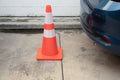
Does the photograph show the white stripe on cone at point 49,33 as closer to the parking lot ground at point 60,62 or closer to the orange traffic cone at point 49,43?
the orange traffic cone at point 49,43

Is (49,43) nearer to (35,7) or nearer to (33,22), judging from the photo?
(33,22)

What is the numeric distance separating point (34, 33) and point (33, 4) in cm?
61

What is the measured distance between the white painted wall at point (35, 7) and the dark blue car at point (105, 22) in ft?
5.65

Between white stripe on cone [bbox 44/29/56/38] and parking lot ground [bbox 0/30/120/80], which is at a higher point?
white stripe on cone [bbox 44/29/56/38]

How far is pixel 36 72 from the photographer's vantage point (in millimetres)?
3656

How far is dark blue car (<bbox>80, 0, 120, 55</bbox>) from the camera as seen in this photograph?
2.96 meters

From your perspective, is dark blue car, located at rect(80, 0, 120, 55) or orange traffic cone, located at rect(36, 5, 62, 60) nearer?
dark blue car, located at rect(80, 0, 120, 55)

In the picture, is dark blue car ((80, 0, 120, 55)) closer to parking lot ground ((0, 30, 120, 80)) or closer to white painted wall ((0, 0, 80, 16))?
parking lot ground ((0, 30, 120, 80))

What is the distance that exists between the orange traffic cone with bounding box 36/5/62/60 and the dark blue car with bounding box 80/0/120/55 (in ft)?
2.29

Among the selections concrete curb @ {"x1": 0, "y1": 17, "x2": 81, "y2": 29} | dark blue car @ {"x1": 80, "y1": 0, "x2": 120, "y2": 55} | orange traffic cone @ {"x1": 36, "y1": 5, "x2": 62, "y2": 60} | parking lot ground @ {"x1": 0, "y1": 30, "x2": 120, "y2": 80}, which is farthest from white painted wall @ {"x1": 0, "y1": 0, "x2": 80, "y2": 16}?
dark blue car @ {"x1": 80, "y1": 0, "x2": 120, "y2": 55}

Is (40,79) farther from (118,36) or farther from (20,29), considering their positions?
(20,29)

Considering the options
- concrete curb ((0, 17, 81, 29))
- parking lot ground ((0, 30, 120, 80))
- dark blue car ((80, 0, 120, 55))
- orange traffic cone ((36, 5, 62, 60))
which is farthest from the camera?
concrete curb ((0, 17, 81, 29))

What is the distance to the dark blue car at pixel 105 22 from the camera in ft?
9.71

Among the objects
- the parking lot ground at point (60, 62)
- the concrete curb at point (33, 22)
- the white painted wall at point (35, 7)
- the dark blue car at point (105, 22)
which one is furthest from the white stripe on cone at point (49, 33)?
the white painted wall at point (35, 7)
